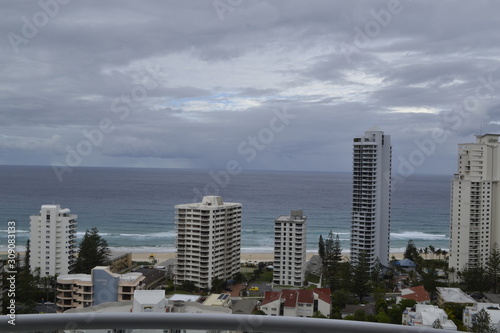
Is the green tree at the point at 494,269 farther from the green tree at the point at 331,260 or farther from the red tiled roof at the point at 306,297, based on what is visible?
the red tiled roof at the point at 306,297

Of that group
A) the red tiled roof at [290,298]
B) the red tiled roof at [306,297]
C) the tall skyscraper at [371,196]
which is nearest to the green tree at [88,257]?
the red tiled roof at [290,298]

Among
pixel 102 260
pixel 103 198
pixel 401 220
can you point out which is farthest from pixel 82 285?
pixel 103 198

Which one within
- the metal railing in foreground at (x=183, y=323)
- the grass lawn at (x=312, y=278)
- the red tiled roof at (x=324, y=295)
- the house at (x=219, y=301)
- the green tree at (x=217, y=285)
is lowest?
the grass lawn at (x=312, y=278)

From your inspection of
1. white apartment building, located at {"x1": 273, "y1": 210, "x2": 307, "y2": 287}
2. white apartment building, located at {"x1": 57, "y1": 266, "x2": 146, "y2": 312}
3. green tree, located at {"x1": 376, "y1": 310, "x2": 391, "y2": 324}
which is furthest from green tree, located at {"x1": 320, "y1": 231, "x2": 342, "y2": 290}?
white apartment building, located at {"x1": 57, "y1": 266, "x2": 146, "y2": 312}

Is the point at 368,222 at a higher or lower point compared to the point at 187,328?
lower

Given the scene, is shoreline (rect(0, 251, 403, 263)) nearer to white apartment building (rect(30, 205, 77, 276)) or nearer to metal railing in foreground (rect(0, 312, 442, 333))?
white apartment building (rect(30, 205, 77, 276))

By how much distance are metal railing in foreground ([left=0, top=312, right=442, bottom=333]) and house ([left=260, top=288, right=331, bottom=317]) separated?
8060 millimetres

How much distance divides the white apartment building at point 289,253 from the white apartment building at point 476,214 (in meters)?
4.57

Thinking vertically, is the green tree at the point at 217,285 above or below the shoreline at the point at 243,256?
above

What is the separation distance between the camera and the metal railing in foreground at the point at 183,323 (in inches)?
34.4

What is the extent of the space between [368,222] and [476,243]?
122 inches

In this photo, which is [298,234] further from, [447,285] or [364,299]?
[447,285]

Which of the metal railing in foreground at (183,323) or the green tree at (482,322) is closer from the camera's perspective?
the metal railing in foreground at (183,323)

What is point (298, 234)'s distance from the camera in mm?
12273
